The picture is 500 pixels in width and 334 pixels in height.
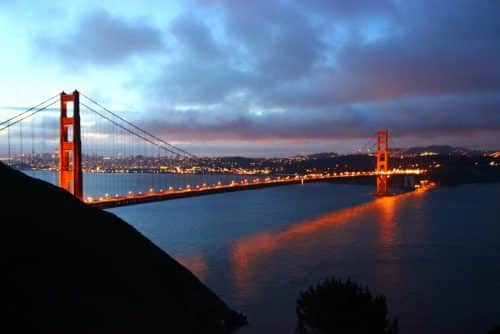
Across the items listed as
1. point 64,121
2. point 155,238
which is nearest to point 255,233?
point 155,238

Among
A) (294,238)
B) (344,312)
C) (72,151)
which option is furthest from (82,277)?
(294,238)

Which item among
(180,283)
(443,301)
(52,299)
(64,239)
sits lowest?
(443,301)

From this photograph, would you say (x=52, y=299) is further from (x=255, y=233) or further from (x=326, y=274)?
(x=255, y=233)

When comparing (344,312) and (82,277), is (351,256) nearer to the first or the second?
(344,312)

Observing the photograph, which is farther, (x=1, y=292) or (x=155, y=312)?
(x=155, y=312)

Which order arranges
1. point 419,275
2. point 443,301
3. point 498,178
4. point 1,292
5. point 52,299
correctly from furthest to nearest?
point 498,178 → point 419,275 → point 443,301 → point 52,299 → point 1,292

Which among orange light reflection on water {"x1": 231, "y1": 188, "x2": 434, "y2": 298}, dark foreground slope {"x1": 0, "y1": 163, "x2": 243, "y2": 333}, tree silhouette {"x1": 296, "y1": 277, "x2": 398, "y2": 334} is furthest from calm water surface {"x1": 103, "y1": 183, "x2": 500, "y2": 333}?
tree silhouette {"x1": 296, "y1": 277, "x2": 398, "y2": 334}

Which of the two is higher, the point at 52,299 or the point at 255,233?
the point at 52,299
